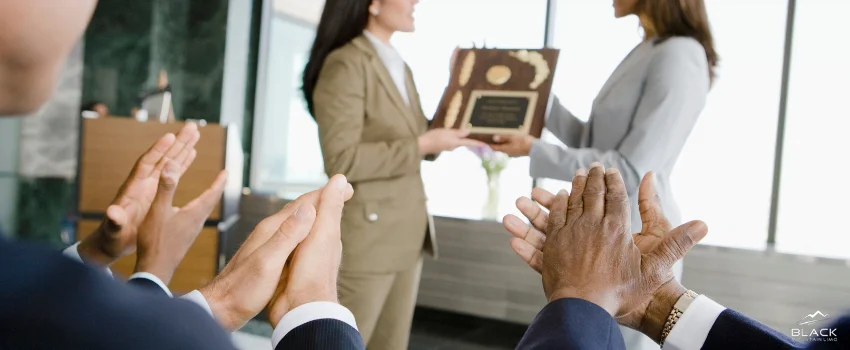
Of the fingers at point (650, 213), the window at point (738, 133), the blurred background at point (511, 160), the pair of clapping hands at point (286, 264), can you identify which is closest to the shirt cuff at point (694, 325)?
the fingers at point (650, 213)

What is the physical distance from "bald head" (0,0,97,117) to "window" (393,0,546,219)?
3.83 metres

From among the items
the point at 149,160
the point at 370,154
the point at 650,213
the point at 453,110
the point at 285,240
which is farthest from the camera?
the point at 453,110

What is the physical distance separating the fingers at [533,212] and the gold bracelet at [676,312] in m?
0.20

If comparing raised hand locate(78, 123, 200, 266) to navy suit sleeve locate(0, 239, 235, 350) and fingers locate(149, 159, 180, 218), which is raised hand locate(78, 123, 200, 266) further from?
navy suit sleeve locate(0, 239, 235, 350)

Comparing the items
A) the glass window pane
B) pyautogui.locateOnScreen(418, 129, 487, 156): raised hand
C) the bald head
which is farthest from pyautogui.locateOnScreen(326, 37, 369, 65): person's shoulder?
the glass window pane

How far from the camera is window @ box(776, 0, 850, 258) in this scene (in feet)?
11.4

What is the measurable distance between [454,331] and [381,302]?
7.58ft

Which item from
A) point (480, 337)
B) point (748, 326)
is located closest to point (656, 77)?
point (748, 326)

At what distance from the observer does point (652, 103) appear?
155cm

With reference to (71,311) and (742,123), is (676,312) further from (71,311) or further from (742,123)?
(742,123)

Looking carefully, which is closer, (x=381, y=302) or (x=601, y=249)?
(x=601, y=249)

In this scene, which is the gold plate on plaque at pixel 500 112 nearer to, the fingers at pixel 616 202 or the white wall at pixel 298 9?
the fingers at pixel 616 202

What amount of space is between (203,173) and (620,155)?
2.50m

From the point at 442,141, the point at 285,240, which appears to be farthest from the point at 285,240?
the point at 442,141
